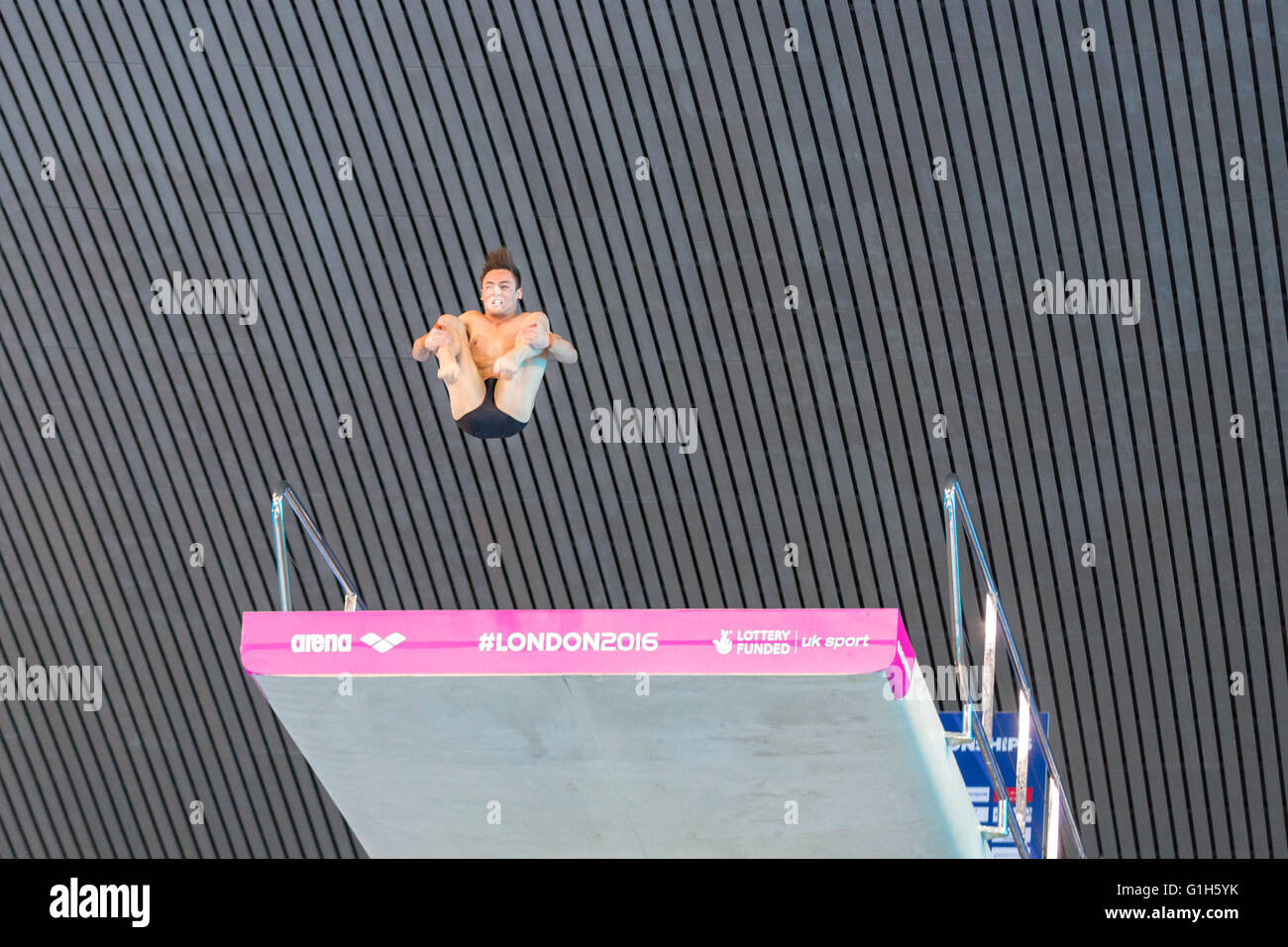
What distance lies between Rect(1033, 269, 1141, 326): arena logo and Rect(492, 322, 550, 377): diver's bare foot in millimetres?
4329

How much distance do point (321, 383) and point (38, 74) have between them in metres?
2.24

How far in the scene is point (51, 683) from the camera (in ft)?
36.2

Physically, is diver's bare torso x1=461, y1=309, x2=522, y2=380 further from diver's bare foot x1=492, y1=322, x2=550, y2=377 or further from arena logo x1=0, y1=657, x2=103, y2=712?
arena logo x1=0, y1=657, x2=103, y2=712

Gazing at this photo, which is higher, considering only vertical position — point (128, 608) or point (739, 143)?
point (739, 143)

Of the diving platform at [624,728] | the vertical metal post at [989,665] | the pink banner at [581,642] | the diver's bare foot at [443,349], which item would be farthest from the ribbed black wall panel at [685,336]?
the pink banner at [581,642]

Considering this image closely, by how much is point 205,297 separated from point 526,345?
4.31m

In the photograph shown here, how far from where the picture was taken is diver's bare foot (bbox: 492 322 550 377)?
21.3ft

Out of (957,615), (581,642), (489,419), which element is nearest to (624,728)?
(581,642)

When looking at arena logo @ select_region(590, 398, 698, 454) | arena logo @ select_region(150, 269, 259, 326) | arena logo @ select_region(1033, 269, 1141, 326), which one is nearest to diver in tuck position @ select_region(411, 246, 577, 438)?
arena logo @ select_region(590, 398, 698, 454)

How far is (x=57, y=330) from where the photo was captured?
10430mm
